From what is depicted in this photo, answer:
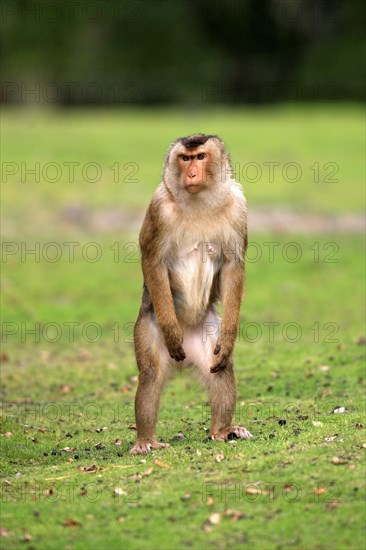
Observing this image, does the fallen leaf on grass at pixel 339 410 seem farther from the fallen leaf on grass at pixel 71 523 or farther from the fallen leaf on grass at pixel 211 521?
the fallen leaf on grass at pixel 71 523

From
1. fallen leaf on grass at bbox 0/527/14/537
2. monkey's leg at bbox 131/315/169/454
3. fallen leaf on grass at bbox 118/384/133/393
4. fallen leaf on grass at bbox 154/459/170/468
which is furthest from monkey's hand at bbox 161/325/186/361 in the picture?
fallen leaf on grass at bbox 118/384/133/393

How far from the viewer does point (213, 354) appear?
9.88m

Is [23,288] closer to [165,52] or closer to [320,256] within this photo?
[320,256]

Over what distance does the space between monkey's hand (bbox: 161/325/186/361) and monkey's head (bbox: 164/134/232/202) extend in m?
1.10

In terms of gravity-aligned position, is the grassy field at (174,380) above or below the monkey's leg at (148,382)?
below

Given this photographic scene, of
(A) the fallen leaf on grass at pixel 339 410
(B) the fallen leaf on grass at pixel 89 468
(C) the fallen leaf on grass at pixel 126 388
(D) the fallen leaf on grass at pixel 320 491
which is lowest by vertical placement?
(C) the fallen leaf on grass at pixel 126 388

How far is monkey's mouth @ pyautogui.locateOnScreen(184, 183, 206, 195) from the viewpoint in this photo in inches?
377

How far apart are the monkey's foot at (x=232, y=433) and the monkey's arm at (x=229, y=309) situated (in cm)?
50

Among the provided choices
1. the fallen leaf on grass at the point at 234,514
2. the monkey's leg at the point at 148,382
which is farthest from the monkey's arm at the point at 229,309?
the fallen leaf on grass at the point at 234,514

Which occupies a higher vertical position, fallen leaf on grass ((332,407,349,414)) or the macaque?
the macaque

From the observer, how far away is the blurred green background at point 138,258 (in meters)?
8.05

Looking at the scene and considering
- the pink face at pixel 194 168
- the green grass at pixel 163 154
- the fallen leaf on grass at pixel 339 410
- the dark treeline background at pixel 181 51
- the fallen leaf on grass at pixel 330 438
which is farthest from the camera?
the dark treeline background at pixel 181 51

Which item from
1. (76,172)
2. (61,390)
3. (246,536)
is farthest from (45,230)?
(246,536)

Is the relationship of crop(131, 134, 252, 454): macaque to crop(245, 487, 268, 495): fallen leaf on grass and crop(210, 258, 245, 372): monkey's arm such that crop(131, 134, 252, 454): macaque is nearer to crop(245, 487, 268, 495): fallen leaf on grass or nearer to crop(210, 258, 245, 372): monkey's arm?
crop(210, 258, 245, 372): monkey's arm
